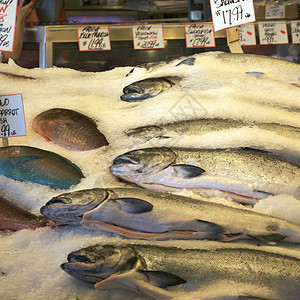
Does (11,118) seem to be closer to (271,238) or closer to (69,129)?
(69,129)

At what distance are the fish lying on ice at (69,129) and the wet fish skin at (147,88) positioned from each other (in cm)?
25

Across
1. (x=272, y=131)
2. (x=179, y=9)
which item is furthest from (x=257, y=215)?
(x=179, y=9)

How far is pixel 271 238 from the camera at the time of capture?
1.13 meters

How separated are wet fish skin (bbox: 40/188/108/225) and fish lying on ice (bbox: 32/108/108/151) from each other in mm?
406

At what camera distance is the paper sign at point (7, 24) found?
1754 millimetres

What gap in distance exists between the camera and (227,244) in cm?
112

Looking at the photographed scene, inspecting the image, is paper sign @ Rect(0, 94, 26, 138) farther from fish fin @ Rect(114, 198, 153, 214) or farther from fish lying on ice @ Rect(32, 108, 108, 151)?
fish fin @ Rect(114, 198, 153, 214)

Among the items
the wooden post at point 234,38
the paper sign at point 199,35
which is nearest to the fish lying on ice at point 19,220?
the wooden post at point 234,38

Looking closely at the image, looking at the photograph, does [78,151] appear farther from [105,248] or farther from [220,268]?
[220,268]

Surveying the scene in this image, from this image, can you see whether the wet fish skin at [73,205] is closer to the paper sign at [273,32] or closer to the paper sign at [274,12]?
the paper sign at [273,32]

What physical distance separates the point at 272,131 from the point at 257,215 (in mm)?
416

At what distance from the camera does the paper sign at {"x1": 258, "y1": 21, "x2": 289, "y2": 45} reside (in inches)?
112

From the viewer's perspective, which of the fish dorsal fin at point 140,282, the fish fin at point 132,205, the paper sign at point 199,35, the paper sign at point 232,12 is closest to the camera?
the fish dorsal fin at point 140,282

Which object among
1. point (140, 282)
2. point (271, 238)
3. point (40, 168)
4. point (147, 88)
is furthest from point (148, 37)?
point (140, 282)
